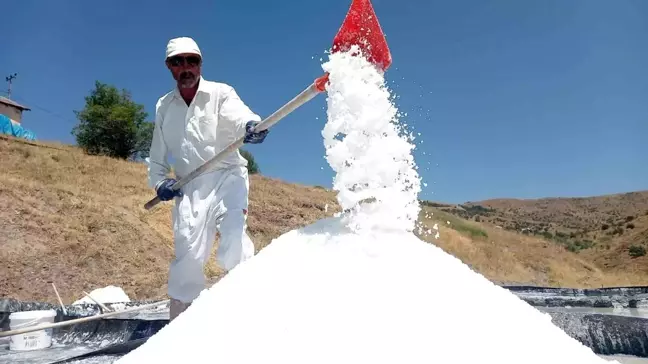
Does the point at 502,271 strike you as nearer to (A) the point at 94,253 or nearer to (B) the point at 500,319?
(A) the point at 94,253

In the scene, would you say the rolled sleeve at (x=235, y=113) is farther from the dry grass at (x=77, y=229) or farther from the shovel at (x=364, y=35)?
the dry grass at (x=77, y=229)

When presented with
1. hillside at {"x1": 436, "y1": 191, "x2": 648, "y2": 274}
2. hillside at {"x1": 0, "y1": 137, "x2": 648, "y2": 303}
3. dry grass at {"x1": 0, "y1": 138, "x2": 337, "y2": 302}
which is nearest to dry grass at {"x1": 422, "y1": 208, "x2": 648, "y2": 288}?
hillside at {"x1": 0, "y1": 137, "x2": 648, "y2": 303}

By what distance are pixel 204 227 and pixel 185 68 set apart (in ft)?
2.34

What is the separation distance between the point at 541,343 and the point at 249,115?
5.33ft

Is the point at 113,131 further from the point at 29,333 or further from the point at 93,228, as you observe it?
the point at 29,333

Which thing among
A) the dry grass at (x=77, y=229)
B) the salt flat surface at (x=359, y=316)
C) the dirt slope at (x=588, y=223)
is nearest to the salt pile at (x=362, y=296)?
the salt flat surface at (x=359, y=316)

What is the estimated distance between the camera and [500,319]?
1.13m

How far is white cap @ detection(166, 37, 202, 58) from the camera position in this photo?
2285mm

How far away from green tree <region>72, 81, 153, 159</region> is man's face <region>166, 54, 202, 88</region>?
15.5 metres

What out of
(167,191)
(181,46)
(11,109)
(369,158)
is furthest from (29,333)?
(11,109)

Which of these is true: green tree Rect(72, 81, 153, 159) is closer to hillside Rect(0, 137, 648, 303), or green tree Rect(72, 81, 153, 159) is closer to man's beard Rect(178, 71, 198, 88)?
hillside Rect(0, 137, 648, 303)

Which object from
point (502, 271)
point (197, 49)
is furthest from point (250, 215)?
point (197, 49)

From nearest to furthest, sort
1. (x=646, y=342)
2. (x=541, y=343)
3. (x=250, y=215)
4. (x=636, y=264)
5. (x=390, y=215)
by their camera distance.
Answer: (x=541, y=343) < (x=390, y=215) < (x=646, y=342) < (x=250, y=215) < (x=636, y=264)

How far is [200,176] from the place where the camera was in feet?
7.59
